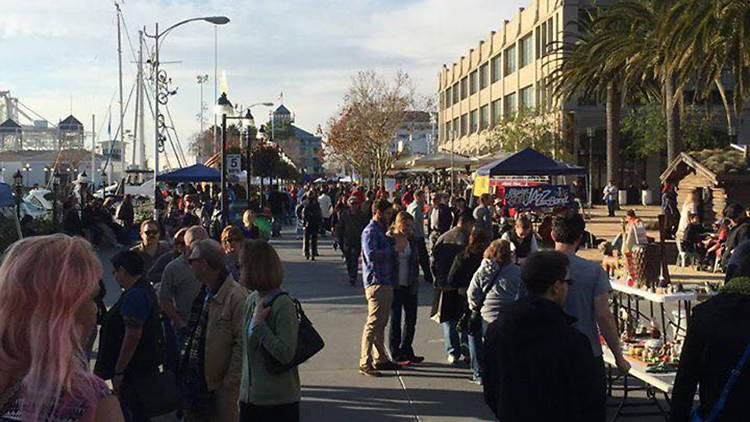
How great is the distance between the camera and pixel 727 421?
4.16m

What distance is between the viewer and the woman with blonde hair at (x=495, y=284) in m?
7.84

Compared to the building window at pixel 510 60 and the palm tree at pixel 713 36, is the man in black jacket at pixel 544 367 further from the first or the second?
the building window at pixel 510 60

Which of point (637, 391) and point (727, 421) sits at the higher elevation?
point (727, 421)

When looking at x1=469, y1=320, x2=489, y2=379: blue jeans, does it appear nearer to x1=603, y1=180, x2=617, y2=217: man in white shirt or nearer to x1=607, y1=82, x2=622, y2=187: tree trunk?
x1=607, y1=82, x2=622, y2=187: tree trunk

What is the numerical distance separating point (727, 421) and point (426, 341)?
701cm

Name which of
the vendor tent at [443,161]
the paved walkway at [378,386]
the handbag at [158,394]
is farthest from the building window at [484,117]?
the handbag at [158,394]

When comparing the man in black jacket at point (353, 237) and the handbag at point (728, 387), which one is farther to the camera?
the man in black jacket at point (353, 237)

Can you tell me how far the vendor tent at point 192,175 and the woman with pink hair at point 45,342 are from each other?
2544 cm

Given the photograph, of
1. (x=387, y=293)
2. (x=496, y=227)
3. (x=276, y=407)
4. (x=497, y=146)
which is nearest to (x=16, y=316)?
(x=276, y=407)

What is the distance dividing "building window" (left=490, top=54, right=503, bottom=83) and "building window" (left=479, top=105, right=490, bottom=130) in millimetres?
2960

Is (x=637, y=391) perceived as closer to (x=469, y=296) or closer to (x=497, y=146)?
(x=469, y=296)

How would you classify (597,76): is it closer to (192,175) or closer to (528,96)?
(192,175)

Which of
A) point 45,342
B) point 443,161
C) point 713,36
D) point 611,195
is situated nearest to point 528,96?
point 611,195

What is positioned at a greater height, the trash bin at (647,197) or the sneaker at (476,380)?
the trash bin at (647,197)
